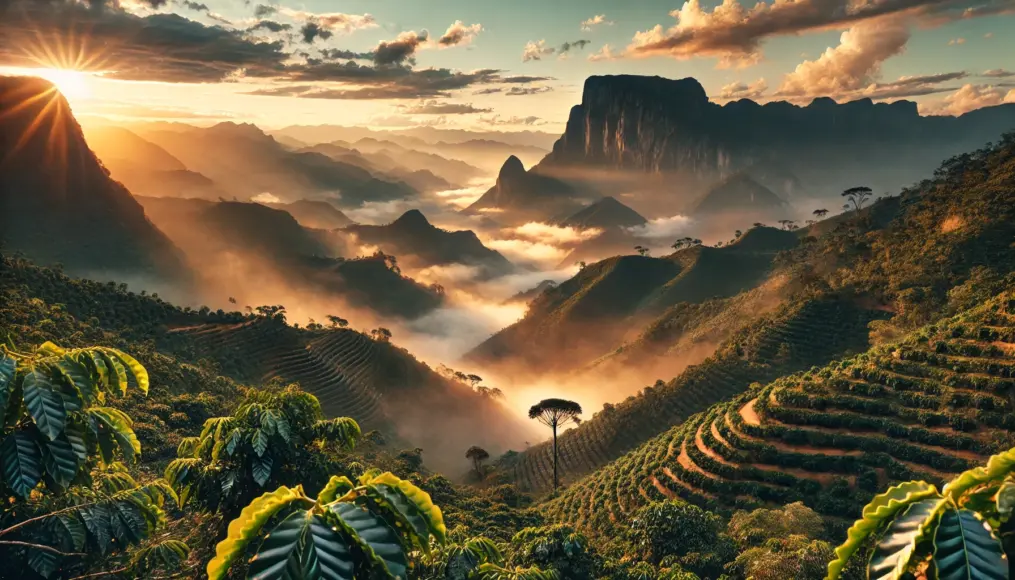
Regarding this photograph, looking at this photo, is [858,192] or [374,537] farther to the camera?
[858,192]

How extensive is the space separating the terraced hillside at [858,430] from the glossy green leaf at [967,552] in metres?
30.4

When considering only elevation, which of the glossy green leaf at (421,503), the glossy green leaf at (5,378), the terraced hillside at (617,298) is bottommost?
the terraced hillside at (617,298)

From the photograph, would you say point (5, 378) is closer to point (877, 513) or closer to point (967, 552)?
point (877, 513)

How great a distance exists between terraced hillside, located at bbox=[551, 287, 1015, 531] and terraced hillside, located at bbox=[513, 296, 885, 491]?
18.7 metres

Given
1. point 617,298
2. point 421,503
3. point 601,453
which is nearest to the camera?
point 421,503

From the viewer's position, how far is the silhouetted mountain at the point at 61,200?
13375 centimetres

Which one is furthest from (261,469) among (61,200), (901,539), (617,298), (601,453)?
(61,200)

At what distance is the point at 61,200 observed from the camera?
142m

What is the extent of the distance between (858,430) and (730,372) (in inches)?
1098

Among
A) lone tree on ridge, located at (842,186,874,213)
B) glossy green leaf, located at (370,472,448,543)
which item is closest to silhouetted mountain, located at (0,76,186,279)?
glossy green leaf, located at (370,472,448,543)

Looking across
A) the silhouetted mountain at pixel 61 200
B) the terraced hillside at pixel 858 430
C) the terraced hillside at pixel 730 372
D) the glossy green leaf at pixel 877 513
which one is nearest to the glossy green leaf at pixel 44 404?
the glossy green leaf at pixel 877 513

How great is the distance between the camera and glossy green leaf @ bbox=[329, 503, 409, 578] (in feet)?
11.0

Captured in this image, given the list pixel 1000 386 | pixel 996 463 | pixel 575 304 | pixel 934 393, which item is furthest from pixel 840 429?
pixel 575 304

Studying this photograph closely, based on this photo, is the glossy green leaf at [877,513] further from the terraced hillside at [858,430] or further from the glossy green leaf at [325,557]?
the terraced hillside at [858,430]
